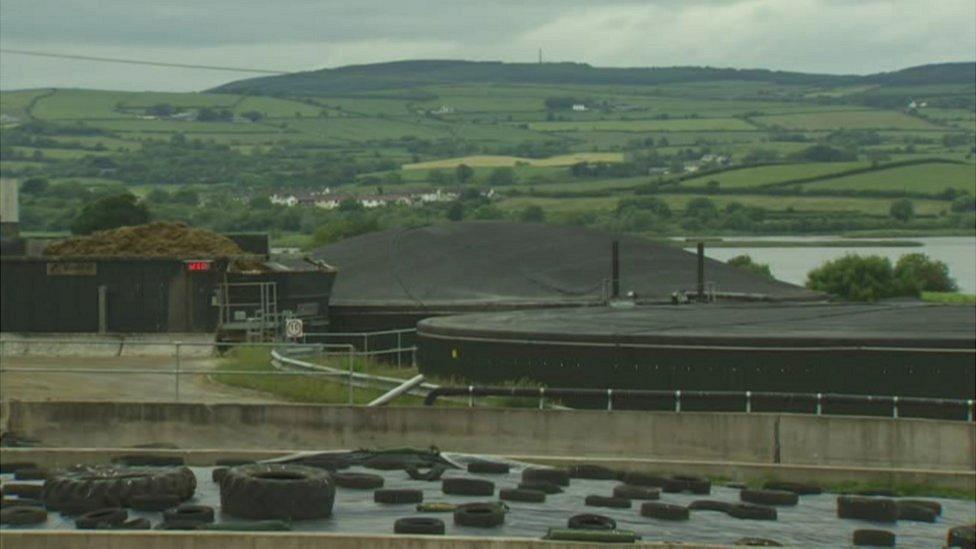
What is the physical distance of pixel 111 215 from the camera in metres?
110

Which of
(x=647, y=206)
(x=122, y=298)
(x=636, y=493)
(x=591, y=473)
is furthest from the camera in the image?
(x=647, y=206)

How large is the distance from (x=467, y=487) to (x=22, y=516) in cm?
459

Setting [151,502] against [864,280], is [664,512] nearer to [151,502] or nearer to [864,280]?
[151,502]

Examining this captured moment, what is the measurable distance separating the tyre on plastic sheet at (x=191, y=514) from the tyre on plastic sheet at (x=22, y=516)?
1.17m

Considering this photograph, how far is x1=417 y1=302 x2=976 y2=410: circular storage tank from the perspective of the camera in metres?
34.4

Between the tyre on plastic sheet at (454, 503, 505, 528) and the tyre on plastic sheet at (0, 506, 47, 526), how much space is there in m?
3.91

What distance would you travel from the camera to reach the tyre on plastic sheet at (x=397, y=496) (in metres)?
20.2

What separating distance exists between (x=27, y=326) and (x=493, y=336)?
16.7m

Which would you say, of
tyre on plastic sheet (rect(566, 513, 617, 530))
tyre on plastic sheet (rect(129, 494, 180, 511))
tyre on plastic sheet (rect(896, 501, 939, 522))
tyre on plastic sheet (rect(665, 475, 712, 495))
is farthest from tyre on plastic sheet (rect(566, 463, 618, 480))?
tyre on plastic sheet (rect(129, 494, 180, 511))

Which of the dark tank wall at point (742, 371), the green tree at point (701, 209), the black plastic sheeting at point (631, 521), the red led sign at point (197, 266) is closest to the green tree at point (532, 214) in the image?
the green tree at point (701, 209)

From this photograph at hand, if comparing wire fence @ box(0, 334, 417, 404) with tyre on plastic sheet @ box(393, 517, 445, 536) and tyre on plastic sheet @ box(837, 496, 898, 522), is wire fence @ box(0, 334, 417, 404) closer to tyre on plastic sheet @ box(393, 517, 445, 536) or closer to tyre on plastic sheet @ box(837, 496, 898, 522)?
tyre on plastic sheet @ box(837, 496, 898, 522)

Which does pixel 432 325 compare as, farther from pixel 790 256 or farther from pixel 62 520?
pixel 790 256

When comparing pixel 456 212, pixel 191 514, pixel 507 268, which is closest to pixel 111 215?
pixel 507 268

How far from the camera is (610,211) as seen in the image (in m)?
186
